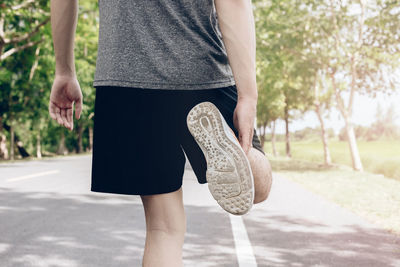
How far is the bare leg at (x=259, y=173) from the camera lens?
5.76 ft

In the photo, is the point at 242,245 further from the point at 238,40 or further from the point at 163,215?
the point at 238,40

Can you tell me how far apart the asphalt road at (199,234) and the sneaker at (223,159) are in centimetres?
249

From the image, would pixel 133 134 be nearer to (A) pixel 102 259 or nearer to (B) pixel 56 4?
(B) pixel 56 4

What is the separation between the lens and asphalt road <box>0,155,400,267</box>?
4234 millimetres

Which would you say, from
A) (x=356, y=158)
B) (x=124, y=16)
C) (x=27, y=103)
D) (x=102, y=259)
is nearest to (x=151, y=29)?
(x=124, y=16)

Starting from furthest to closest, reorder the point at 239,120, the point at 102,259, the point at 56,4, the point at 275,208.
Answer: the point at 275,208, the point at 102,259, the point at 56,4, the point at 239,120

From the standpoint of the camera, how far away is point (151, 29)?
183 centimetres

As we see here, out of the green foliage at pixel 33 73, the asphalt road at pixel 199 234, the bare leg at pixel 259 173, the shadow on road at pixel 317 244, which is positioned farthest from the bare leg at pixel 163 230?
the green foliage at pixel 33 73

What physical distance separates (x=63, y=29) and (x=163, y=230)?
3.04 ft

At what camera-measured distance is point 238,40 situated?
5.95 ft

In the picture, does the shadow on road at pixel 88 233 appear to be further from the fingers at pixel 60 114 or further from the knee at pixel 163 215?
the knee at pixel 163 215

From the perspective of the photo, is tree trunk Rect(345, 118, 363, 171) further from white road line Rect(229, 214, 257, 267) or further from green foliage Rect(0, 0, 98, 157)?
green foliage Rect(0, 0, 98, 157)

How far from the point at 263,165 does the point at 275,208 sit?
564 centimetres

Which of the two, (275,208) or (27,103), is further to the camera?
(27,103)
